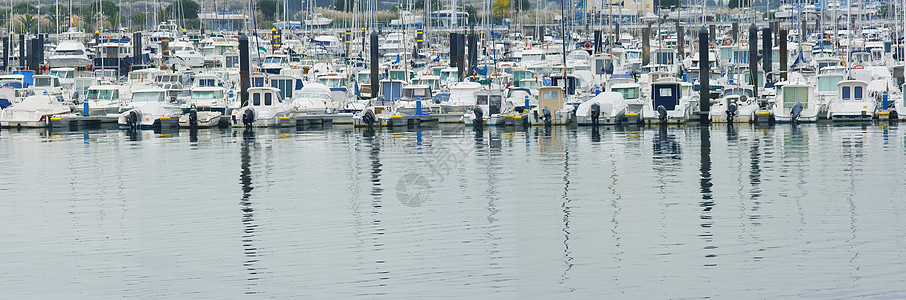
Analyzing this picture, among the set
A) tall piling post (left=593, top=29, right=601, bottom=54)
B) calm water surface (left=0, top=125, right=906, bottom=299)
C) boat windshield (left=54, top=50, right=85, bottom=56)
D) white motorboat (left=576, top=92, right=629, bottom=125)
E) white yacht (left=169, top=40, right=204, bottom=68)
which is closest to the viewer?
calm water surface (left=0, top=125, right=906, bottom=299)

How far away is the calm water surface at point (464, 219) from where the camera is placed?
20328 millimetres

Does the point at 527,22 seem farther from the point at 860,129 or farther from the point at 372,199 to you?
the point at 372,199

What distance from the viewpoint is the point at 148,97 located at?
5272 cm

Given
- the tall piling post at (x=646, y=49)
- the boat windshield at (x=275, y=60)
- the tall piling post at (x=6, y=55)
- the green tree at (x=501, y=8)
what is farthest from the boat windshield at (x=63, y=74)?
the green tree at (x=501, y=8)

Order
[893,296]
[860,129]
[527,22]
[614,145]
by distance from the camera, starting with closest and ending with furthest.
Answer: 1. [893,296]
2. [614,145]
3. [860,129]
4. [527,22]

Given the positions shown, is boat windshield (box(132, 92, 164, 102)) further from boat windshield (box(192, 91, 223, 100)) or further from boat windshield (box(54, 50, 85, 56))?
boat windshield (box(54, 50, 85, 56))

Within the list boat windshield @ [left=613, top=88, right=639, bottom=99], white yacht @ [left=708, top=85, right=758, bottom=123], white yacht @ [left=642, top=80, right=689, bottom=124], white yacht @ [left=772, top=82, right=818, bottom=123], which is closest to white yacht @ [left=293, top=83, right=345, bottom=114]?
boat windshield @ [left=613, top=88, right=639, bottom=99]

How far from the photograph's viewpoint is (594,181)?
106 feet

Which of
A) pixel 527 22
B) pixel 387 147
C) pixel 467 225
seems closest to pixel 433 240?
pixel 467 225

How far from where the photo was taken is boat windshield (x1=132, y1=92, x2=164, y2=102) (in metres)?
52.6

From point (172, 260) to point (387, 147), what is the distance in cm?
2037

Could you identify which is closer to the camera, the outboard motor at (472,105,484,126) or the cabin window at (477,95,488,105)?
the outboard motor at (472,105,484,126)

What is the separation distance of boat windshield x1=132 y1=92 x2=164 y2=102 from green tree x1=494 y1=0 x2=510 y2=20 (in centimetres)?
8431

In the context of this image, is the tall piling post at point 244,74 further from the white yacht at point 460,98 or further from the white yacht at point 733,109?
the white yacht at point 733,109
